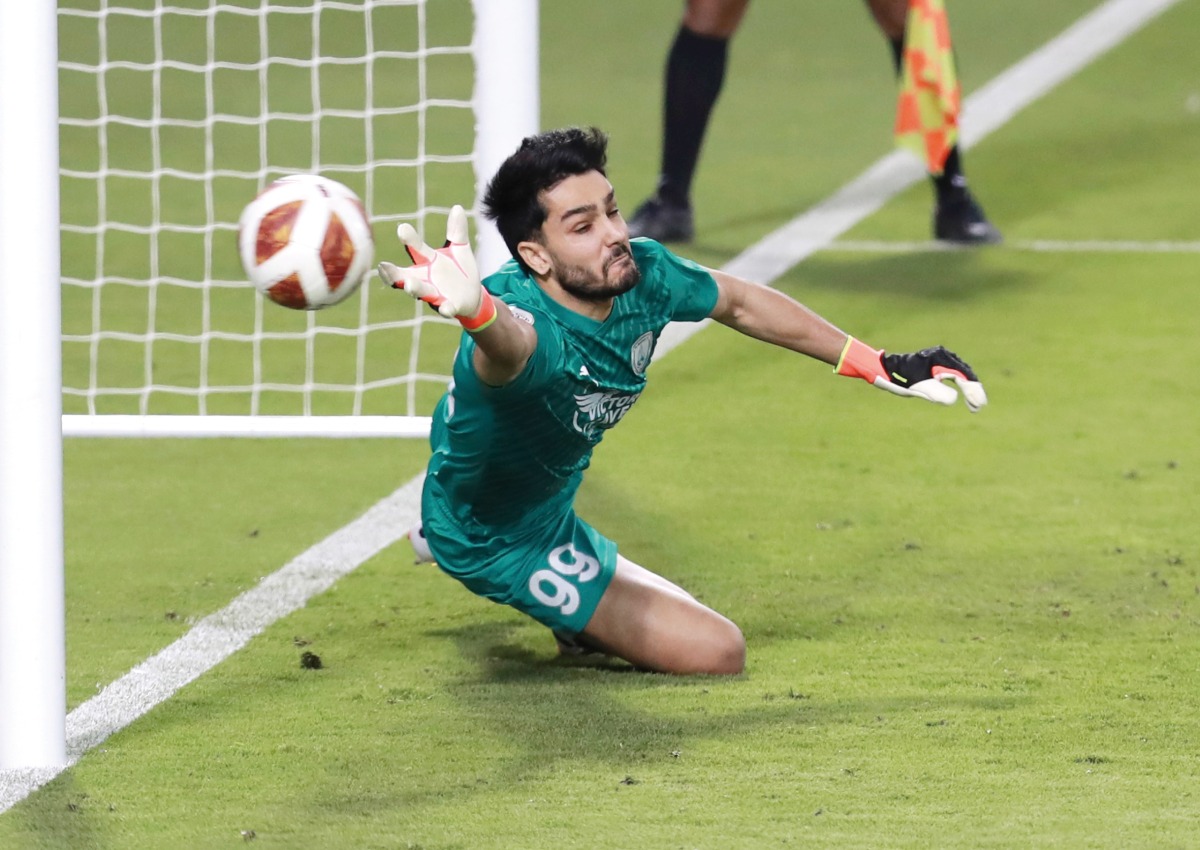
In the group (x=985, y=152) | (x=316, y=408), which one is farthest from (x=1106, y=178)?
(x=316, y=408)

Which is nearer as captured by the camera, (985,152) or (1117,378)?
(1117,378)

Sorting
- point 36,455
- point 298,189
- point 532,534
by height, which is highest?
point 298,189

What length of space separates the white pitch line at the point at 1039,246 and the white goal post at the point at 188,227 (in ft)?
5.20

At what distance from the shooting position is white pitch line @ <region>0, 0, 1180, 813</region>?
3.55m

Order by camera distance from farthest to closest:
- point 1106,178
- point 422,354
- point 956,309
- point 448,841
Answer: point 1106,178, point 956,309, point 422,354, point 448,841

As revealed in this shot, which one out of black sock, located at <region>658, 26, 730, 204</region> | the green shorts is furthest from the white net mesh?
the green shorts

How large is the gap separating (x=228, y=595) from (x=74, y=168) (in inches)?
206

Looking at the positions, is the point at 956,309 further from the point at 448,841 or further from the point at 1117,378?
the point at 448,841

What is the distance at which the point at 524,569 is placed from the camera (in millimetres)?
3854

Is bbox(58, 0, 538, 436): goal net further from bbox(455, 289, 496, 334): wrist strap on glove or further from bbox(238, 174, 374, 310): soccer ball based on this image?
bbox(455, 289, 496, 334): wrist strap on glove

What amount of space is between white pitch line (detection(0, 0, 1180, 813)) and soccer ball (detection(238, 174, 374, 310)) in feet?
2.89

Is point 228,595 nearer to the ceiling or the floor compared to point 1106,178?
nearer to the floor

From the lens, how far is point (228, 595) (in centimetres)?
436

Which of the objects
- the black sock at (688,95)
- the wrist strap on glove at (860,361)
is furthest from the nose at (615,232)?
the black sock at (688,95)
